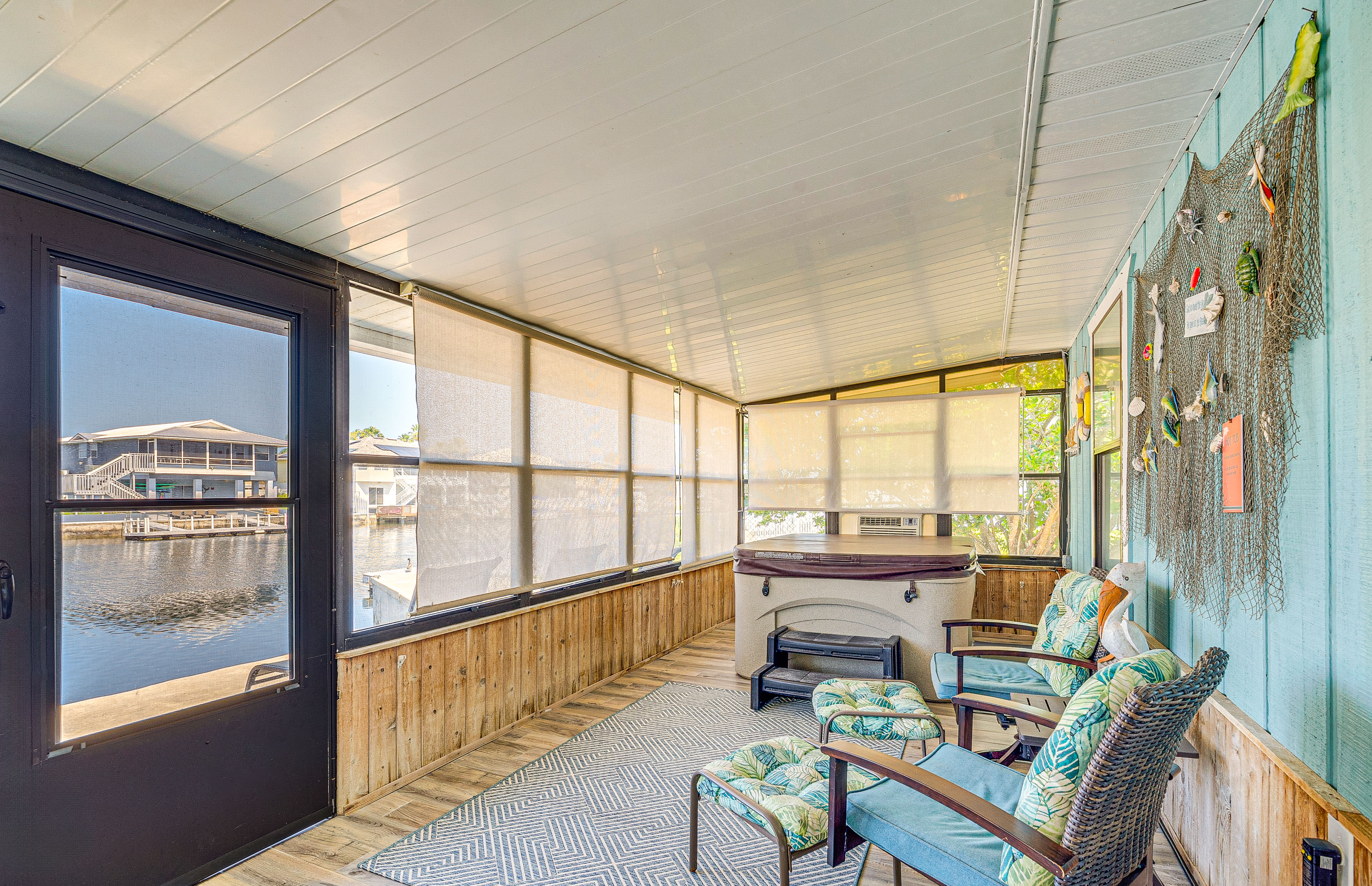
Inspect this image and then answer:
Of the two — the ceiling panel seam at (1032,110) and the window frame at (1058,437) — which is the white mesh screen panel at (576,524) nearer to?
the window frame at (1058,437)

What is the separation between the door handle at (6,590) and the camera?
6.09 feet

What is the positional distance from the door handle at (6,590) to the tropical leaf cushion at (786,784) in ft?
6.87

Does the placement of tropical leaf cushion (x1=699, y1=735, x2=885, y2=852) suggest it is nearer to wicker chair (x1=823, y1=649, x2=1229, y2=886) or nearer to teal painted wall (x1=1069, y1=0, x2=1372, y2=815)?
wicker chair (x1=823, y1=649, x2=1229, y2=886)

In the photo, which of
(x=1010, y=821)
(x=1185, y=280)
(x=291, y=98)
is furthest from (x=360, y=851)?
(x=1185, y=280)

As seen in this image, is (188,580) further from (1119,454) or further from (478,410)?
(1119,454)

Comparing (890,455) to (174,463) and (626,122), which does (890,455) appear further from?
(174,463)

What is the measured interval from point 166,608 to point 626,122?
2183 mm

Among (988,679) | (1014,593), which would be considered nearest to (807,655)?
(988,679)

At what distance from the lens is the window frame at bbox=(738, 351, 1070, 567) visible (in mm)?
5887

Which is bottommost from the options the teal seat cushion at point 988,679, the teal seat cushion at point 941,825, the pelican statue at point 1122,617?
the teal seat cushion at point 988,679

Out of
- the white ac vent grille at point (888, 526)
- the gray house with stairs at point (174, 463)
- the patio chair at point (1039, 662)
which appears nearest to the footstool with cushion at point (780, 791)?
the patio chair at point (1039, 662)

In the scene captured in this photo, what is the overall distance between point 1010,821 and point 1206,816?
1155 mm

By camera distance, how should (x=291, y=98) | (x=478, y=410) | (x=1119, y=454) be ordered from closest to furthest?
(x=291, y=98) < (x=478, y=410) < (x=1119, y=454)

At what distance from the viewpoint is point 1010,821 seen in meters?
1.47
